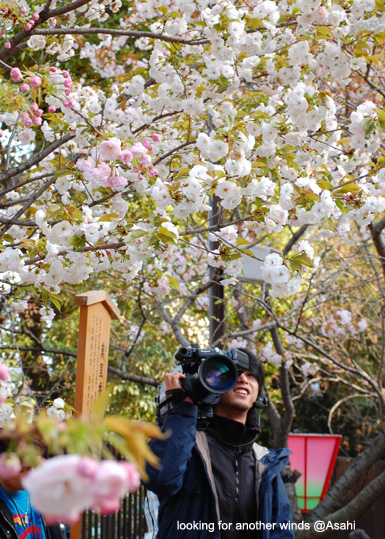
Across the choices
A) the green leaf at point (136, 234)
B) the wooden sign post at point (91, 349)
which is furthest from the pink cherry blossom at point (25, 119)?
the wooden sign post at point (91, 349)

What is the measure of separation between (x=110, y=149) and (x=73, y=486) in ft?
5.72

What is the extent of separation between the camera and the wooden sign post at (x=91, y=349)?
9.25 ft

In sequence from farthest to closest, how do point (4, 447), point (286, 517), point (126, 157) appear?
point (126, 157) < point (286, 517) < point (4, 447)

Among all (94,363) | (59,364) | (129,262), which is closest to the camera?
(129,262)

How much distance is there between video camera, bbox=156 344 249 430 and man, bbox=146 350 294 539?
0.09 feet

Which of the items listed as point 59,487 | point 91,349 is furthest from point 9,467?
point 91,349

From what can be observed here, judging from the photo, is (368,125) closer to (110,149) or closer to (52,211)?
(110,149)

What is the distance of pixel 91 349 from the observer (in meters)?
2.93

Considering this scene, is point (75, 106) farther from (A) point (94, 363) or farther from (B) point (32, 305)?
(B) point (32, 305)

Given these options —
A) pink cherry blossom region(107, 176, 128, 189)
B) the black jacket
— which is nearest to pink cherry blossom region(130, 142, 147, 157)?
pink cherry blossom region(107, 176, 128, 189)

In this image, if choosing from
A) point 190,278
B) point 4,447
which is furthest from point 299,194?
point 190,278

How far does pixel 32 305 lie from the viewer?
4238 millimetres

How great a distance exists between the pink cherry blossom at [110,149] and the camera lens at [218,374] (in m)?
0.79

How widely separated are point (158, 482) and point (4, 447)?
45cm
